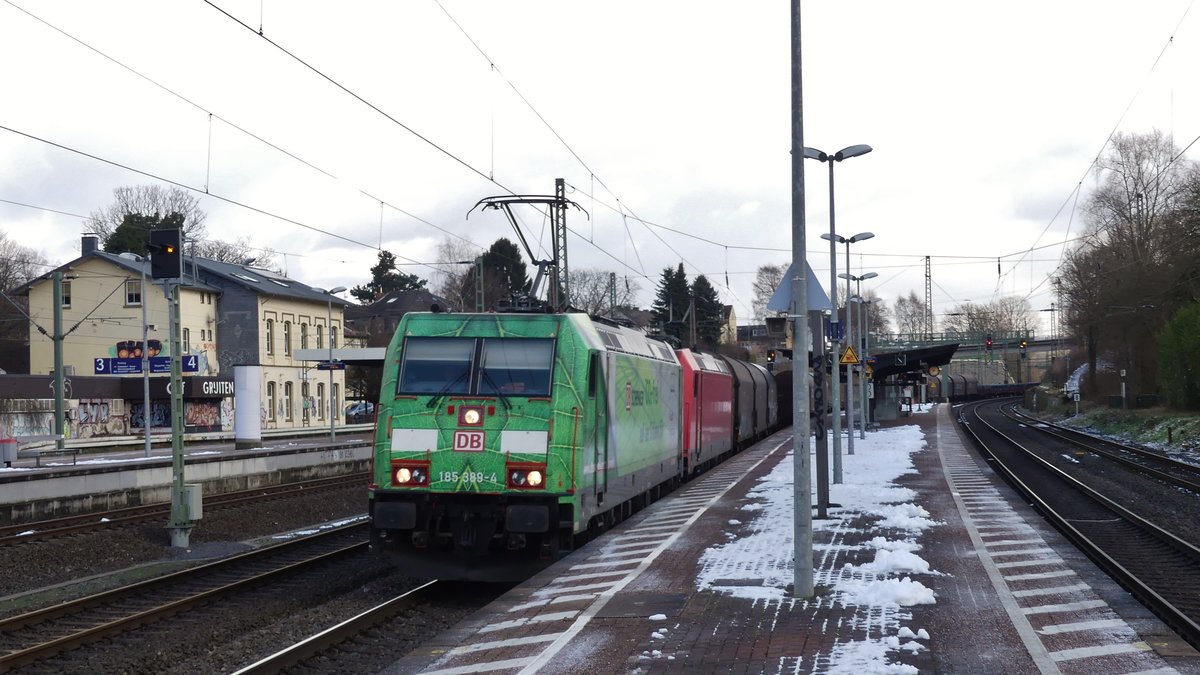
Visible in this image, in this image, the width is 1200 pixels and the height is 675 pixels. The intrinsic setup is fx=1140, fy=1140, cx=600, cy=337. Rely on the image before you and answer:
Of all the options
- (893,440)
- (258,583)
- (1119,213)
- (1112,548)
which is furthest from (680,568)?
(1119,213)

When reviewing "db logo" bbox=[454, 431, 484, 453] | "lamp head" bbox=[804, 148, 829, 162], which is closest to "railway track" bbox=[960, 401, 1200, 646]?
"db logo" bbox=[454, 431, 484, 453]

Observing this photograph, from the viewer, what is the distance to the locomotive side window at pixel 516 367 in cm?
1286

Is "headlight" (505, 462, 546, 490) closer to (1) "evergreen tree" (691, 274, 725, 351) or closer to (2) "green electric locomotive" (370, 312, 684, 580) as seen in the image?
(2) "green electric locomotive" (370, 312, 684, 580)

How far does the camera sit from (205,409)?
179 ft

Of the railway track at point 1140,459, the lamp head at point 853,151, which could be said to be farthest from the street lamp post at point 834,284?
the railway track at point 1140,459

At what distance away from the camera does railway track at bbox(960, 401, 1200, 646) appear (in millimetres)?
11453

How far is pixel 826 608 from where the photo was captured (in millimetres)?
10102

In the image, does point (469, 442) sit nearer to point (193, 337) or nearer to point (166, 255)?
point (166, 255)

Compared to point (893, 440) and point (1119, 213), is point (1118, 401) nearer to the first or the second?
point (1119, 213)

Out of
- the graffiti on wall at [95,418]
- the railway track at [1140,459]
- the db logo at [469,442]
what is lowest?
the railway track at [1140,459]

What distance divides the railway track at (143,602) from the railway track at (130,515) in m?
3.59

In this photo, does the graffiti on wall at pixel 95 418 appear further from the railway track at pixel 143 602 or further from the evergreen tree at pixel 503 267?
the evergreen tree at pixel 503 267

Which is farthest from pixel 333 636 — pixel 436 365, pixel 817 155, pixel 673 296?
pixel 673 296

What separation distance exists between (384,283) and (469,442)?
9773cm
